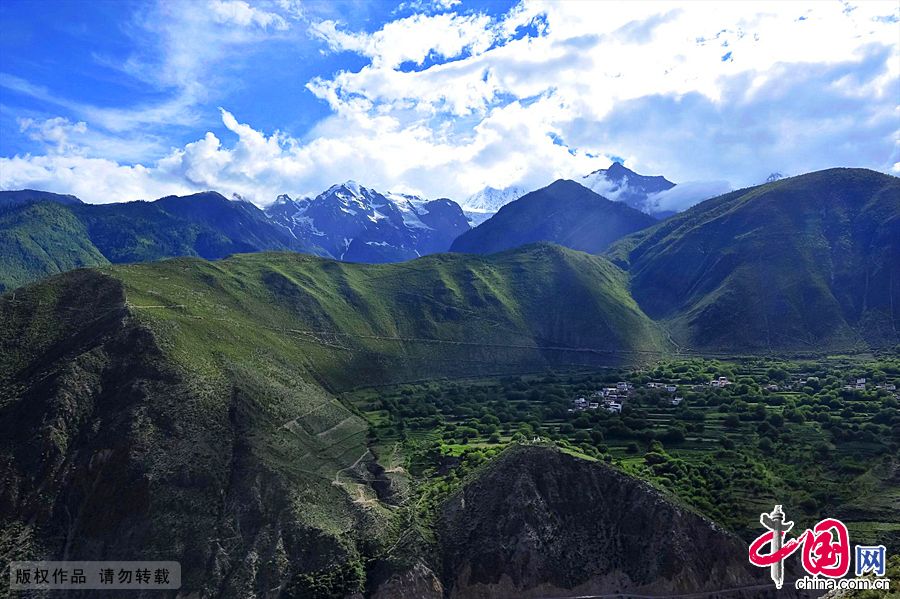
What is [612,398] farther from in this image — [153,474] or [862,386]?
[153,474]

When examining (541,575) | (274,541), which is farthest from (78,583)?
(541,575)

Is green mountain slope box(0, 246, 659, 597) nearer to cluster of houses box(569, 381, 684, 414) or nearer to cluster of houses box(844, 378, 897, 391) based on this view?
cluster of houses box(569, 381, 684, 414)

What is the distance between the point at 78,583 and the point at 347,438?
5772 cm

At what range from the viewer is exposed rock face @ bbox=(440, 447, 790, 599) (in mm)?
90125

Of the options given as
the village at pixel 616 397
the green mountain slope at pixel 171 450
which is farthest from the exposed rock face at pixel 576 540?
the village at pixel 616 397

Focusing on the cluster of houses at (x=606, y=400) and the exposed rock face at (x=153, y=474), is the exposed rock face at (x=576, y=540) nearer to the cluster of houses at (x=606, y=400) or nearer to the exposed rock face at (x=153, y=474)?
the exposed rock face at (x=153, y=474)

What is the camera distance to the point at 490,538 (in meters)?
95.2

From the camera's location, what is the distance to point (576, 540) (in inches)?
3772

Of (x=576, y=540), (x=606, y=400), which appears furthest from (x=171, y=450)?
(x=606, y=400)

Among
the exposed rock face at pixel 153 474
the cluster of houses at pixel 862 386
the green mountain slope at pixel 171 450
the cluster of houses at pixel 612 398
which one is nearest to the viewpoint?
the exposed rock face at pixel 153 474

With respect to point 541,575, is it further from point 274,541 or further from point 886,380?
point 886,380

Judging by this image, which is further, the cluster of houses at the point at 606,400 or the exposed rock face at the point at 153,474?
the cluster of houses at the point at 606,400

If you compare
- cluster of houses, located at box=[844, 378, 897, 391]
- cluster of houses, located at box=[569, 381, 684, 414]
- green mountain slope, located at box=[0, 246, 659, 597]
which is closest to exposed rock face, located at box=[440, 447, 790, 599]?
green mountain slope, located at box=[0, 246, 659, 597]

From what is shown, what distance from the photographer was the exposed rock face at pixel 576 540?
9012 cm
